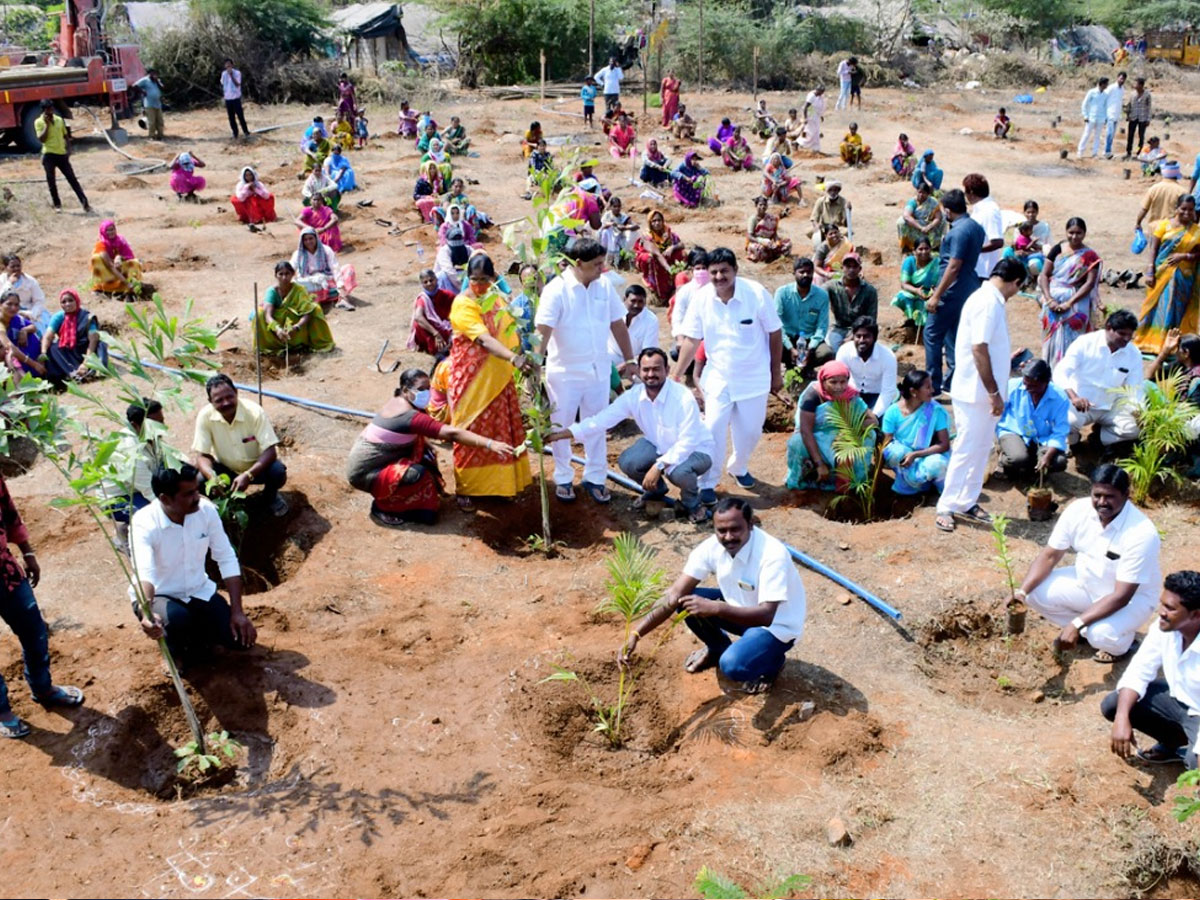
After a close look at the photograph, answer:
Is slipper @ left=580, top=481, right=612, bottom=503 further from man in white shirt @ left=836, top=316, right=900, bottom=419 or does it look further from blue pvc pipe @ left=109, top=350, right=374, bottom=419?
blue pvc pipe @ left=109, top=350, right=374, bottom=419

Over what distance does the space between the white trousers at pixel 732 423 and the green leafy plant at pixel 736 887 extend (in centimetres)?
320

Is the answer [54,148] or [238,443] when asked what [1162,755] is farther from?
[54,148]

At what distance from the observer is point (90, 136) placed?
21484 millimetres

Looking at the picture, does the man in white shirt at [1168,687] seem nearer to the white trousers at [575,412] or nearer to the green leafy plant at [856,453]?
the green leafy plant at [856,453]

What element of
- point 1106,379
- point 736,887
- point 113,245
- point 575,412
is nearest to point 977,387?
point 1106,379

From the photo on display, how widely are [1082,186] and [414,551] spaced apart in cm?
1417

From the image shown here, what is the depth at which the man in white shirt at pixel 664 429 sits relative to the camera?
21.5 feet

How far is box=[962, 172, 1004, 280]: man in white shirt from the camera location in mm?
8109

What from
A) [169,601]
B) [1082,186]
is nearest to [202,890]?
[169,601]

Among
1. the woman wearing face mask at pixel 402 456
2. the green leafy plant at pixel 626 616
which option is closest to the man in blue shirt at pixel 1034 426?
the green leafy plant at pixel 626 616

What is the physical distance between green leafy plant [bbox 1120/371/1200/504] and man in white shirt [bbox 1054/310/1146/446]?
84 millimetres

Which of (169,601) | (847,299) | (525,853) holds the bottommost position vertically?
(525,853)

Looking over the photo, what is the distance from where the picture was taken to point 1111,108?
18156mm

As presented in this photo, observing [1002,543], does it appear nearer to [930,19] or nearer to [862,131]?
[862,131]
